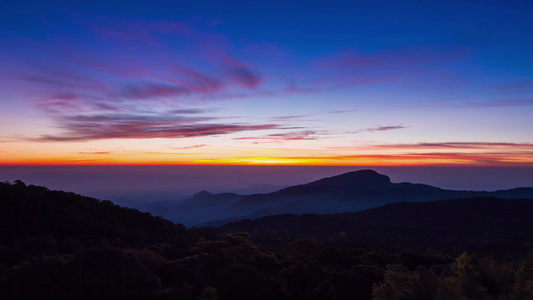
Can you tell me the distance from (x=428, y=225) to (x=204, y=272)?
72963 millimetres

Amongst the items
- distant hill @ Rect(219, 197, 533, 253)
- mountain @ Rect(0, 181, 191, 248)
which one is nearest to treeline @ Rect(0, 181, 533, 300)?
mountain @ Rect(0, 181, 191, 248)

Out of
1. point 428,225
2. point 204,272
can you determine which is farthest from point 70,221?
point 428,225

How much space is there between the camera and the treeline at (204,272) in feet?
50.2

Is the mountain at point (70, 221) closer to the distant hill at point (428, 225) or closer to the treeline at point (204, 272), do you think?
the treeline at point (204, 272)

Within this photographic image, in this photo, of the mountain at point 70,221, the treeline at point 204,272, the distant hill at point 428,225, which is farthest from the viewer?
the distant hill at point 428,225

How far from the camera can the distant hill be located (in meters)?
58.9

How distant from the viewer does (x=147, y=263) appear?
21031 mm

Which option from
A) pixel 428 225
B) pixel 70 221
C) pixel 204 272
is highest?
pixel 70 221

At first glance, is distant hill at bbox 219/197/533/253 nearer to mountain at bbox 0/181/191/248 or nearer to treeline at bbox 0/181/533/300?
mountain at bbox 0/181/191/248

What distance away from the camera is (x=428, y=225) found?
7931 cm

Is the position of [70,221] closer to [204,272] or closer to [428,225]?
[204,272]

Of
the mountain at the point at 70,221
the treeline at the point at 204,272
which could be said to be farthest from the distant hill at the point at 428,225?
the treeline at the point at 204,272

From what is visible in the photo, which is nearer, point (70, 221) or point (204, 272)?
point (204, 272)

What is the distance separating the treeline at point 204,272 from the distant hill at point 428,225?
3055 cm
